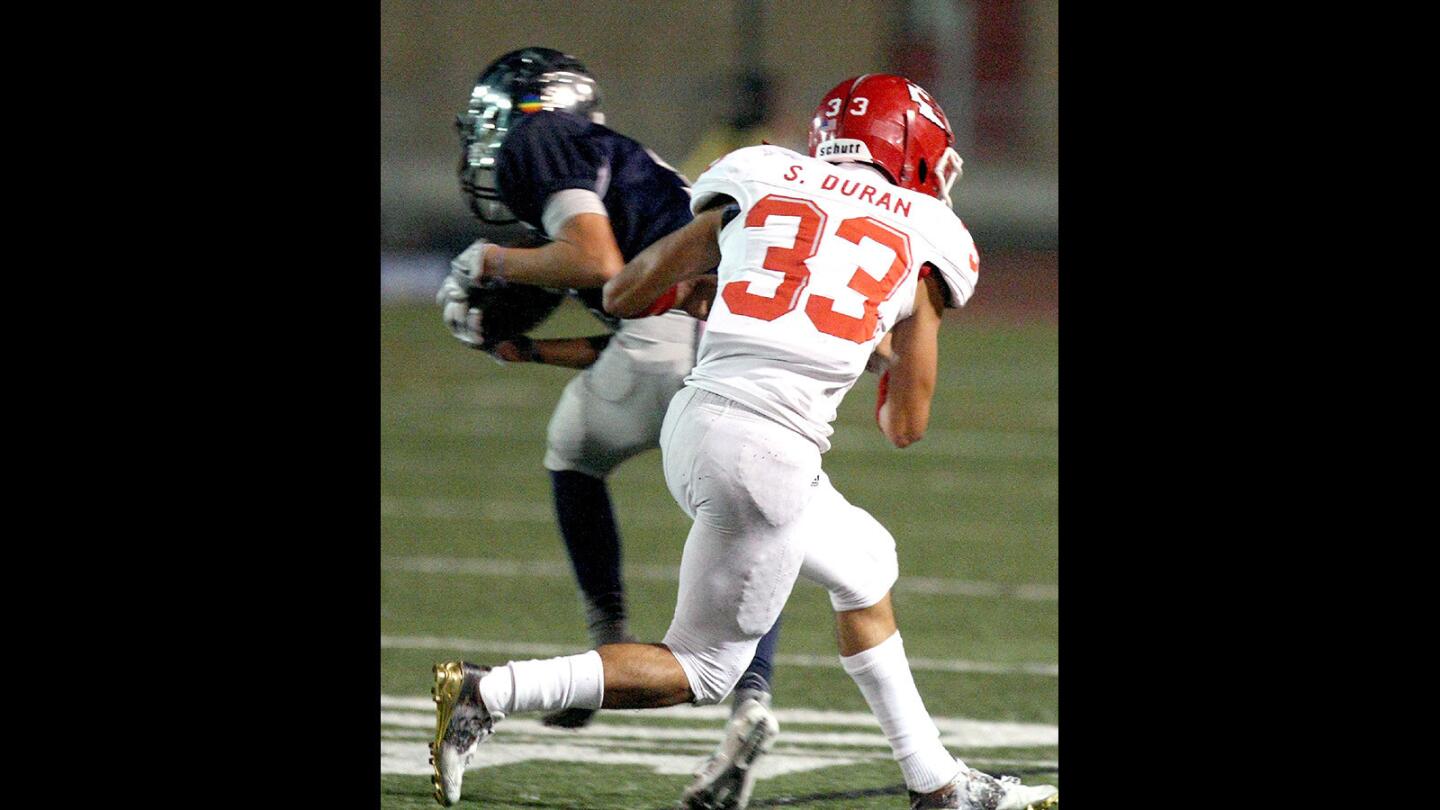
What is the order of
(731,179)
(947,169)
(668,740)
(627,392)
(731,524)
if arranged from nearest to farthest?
1. (731,524)
2. (731,179)
3. (947,169)
4. (627,392)
5. (668,740)

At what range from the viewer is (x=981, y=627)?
587 centimetres

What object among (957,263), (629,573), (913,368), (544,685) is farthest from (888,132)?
(629,573)

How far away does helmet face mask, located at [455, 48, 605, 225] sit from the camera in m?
3.84

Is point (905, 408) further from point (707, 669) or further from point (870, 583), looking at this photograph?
point (707, 669)

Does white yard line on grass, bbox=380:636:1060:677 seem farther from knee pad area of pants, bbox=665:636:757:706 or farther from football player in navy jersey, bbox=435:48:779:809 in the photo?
knee pad area of pants, bbox=665:636:757:706

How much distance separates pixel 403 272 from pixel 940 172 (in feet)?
51.3

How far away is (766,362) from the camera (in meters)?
3.24

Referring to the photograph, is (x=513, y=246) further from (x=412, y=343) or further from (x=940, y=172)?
(x=412, y=343)

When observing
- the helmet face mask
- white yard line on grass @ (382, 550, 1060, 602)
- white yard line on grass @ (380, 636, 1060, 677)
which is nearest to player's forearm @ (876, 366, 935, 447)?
the helmet face mask

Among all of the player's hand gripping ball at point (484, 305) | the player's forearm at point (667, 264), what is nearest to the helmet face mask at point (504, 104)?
the player's hand gripping ball at point (484, 305)

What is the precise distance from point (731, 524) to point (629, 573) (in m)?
3.51

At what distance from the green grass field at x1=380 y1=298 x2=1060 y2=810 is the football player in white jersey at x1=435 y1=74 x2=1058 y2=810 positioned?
1.88ft

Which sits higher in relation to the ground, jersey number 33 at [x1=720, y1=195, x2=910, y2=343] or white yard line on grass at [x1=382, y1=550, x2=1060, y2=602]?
jersey number 33 at [x1=720, y1=195, x2=910, y2=343]
